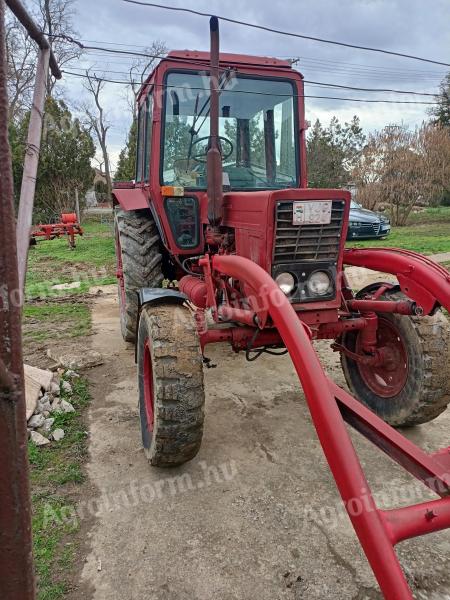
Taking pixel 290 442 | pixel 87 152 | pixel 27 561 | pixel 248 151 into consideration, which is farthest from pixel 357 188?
pixel 27 561

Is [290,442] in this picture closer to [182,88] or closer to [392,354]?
[392,354]

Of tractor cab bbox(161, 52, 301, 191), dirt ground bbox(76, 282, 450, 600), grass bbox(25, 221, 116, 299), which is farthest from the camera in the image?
grass bbox(25, 221, 116, 299)

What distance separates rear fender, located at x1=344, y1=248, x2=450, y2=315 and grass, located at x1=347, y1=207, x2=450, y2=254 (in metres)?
8.55

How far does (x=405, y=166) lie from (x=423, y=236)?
5.66 metres

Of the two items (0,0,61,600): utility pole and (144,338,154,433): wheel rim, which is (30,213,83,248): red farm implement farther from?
(0,0,61,600): utility pole

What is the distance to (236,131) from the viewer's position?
4.07m

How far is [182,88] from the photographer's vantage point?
3.84m

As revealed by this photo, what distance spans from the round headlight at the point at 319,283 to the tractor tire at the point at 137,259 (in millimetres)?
1717

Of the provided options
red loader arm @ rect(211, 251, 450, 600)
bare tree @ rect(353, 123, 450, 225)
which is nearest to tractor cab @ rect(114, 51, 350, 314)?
red loader arm @ rect(211, 251, 450, 600)

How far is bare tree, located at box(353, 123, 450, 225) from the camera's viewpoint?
19000mm

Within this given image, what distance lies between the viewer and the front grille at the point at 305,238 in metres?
2.85

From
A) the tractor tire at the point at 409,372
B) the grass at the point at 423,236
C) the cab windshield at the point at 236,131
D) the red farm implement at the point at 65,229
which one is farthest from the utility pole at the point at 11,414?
the red farm implement at the point at 65,229

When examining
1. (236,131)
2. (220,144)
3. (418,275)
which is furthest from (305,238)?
(236,131)

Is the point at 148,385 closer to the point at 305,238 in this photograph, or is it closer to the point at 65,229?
the point at 305,238
